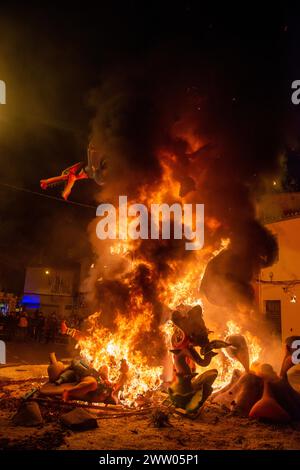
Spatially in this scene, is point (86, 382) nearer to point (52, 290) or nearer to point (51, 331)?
point (51, 331)

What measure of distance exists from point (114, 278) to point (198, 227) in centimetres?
310

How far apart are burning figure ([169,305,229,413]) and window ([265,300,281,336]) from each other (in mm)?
12182

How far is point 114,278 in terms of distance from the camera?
10.3 metres

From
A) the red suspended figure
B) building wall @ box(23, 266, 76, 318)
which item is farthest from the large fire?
building wall @ box(23, 266, 76, 318)

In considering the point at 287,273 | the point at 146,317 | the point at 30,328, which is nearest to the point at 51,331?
the point at 30,328

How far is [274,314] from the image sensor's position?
67.7 feet

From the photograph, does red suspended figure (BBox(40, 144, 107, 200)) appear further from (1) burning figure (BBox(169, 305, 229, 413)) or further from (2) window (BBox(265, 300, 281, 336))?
(2) window (BBox(265, 300, 281, 336))

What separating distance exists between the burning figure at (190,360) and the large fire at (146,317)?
109 centimetres

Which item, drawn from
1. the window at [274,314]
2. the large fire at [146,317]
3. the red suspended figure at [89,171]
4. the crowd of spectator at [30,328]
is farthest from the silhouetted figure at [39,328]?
the window at [274,314]

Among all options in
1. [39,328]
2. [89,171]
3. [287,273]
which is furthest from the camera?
[39,328]

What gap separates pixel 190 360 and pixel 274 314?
13.0 metres

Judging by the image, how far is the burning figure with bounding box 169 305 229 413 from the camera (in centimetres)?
825
